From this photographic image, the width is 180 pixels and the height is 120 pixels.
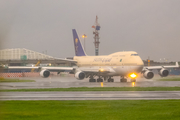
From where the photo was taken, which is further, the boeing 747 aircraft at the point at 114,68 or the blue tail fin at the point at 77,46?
the blue tail fin at the point at 77,46

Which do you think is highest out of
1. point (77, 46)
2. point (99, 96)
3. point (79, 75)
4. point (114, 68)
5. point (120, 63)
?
point (77, 46)

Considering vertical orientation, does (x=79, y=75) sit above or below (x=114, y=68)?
below

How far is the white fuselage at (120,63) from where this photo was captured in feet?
159

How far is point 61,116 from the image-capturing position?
540 inches

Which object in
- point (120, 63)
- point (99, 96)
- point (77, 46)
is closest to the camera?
point (99, 96)

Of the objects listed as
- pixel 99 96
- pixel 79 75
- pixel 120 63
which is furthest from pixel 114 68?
pixel 99 96

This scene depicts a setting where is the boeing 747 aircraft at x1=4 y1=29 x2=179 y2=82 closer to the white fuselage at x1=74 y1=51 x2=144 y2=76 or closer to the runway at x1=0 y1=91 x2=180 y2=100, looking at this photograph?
the white fuselage at x1=74 y1=51 x2=144 y2=76

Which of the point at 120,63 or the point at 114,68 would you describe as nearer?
the point at 120,63

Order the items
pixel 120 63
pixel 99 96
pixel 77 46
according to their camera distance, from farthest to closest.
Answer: pixel 77 46, pixel 120 63, pixel 99 96

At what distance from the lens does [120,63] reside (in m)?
50.8

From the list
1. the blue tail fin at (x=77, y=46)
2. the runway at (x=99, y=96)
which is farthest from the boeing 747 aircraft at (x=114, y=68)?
the runway at (x=99, y=96)

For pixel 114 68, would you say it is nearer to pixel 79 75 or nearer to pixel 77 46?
pixel 79 75

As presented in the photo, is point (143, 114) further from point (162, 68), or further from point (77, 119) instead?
point (162, 68)

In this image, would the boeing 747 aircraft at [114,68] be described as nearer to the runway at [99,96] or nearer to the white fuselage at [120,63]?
the white fuselage at [120,63]
